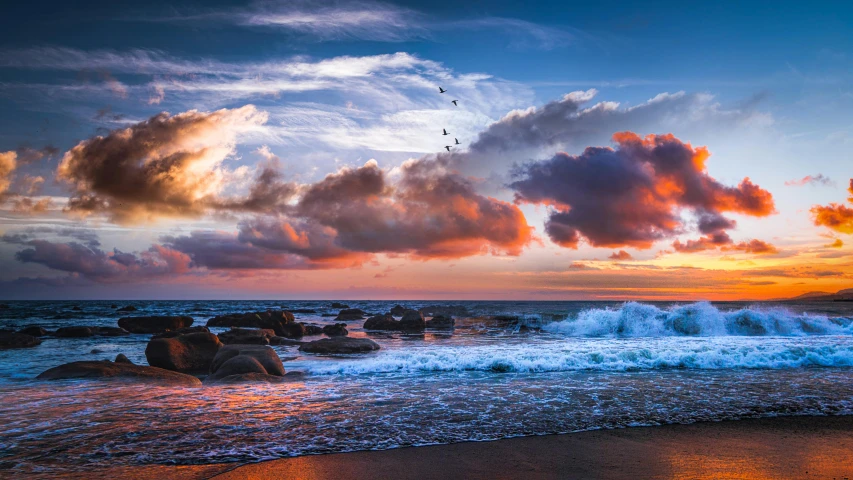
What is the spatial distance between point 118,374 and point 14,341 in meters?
16.5

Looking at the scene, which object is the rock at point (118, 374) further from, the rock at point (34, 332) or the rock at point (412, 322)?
the rock at point (412, 322)

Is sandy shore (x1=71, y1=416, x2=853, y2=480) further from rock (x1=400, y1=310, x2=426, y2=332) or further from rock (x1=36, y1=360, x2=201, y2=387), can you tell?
rock (x1=400, y1=310, x2=426, y2=332)

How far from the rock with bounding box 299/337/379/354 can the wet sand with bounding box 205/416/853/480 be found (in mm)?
14585

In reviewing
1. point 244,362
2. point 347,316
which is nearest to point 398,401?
point 244,362

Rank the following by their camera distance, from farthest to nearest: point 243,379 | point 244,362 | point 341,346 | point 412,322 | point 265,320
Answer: point 412,322
point 265,320
point 341,346
point 244,362
point 243,379

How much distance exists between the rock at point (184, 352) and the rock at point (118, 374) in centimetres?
267

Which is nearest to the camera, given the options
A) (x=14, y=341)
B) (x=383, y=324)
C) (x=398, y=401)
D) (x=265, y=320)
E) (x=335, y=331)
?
(x=398, y=401)

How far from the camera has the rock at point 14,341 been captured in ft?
78.5

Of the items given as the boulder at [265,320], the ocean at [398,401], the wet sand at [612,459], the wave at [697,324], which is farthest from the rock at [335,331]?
the wet sand at [612,459]

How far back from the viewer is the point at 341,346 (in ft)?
73.2

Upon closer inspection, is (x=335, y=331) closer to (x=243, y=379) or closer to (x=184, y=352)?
(x=184, y=352)

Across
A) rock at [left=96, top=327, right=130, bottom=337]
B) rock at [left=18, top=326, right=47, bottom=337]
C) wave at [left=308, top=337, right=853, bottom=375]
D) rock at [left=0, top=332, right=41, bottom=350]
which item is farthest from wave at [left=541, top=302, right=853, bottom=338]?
rock at [left=18, top=326, right=47, bottom=337]

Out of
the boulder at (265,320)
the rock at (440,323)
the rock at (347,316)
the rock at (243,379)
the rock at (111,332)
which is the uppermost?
the rock at (243,379)

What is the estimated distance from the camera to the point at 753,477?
6.81 meters
